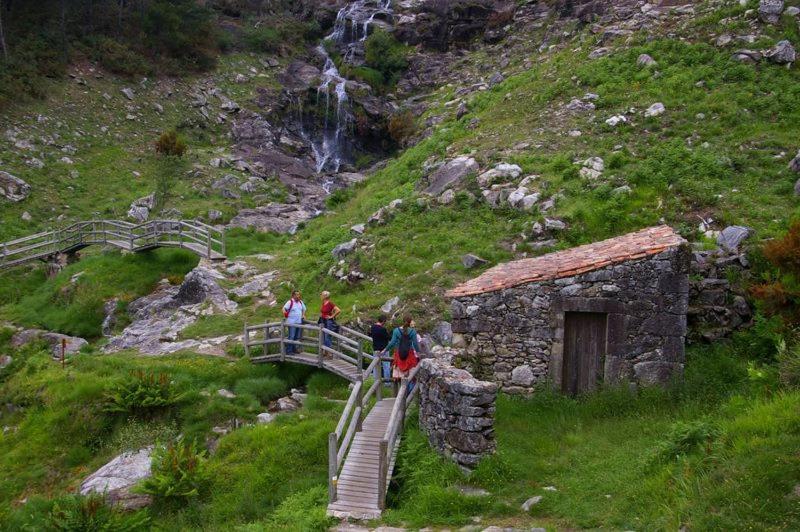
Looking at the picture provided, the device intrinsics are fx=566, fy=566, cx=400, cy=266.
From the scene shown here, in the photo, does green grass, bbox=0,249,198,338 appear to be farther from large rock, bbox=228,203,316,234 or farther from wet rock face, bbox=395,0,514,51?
wet rock face, bbox=395,0,514,51

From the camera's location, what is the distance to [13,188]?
2584 centimetres

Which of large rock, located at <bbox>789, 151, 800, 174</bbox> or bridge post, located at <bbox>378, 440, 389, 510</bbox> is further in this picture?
large rock, located at <bbox>789, 151, 800, 174</bbox>

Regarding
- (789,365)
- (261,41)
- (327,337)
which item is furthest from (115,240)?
(261,41)

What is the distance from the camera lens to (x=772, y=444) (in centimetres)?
625

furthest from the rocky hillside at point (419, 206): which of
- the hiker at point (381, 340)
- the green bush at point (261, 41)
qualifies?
the green bush at point (261, 41)

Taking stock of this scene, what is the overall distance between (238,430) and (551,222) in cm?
972

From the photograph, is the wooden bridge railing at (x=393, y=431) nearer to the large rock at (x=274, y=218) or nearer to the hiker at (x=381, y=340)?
the hiker at (x=381, y=340)

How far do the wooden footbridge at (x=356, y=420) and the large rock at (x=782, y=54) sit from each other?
16787 millimetres

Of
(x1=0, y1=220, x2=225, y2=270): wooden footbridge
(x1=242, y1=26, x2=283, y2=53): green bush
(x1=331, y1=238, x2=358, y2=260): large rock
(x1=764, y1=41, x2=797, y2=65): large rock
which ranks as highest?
(x1=242, y1=26, x2=283, y2=53): green bush

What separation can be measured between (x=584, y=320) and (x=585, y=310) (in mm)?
297

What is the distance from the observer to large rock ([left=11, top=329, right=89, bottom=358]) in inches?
681

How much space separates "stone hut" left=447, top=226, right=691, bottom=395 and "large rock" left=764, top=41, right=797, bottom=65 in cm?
1229

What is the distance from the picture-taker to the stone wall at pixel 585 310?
9938mm

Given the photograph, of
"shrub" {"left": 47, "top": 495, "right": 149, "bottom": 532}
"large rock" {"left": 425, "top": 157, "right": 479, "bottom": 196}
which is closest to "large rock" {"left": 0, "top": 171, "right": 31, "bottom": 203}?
"large rock" {"left": 425, "top": 157, "right": 479, "bottom": 196}
